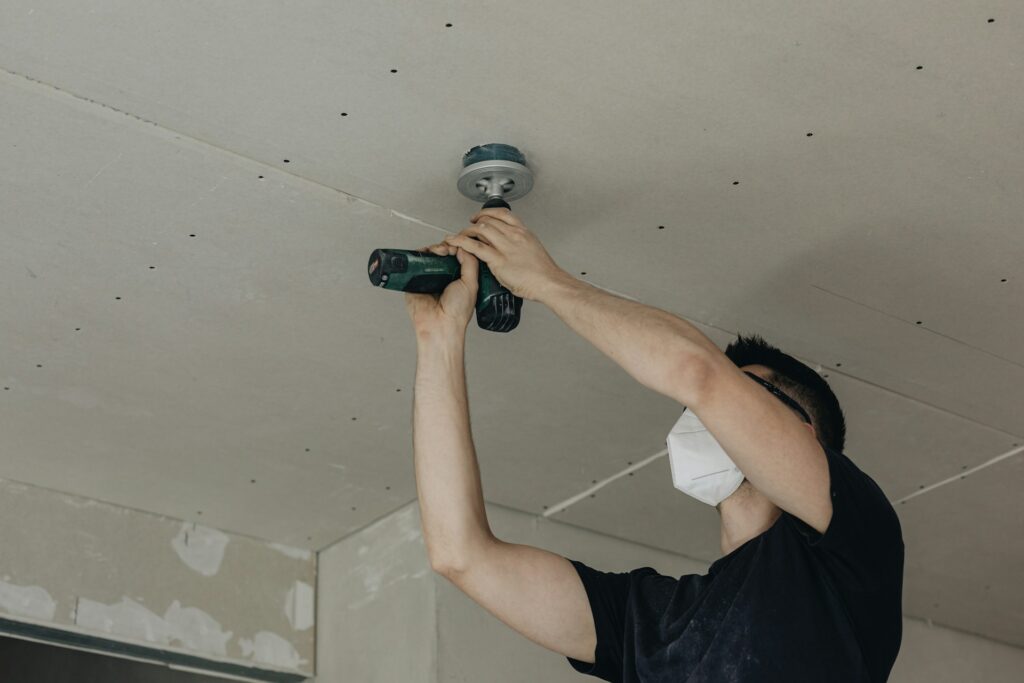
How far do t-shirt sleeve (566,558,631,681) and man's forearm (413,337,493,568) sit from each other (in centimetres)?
21

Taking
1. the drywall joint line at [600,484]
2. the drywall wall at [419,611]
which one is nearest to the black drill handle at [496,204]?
the drywall joint line at [600,484]

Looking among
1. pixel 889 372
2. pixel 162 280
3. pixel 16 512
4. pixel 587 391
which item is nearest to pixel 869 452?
pixel 889 372

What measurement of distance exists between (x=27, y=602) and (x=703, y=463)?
1669 mm

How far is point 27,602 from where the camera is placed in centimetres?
296

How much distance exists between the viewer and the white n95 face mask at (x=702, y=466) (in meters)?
2.06

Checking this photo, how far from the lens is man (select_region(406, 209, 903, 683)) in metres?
1.82

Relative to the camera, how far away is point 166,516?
10.7ft

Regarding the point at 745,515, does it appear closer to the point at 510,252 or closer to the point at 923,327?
the point at 510,252

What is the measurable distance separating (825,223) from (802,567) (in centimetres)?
72

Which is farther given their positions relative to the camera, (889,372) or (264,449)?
(264,449)

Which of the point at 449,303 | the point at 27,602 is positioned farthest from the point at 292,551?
the point at 449,303

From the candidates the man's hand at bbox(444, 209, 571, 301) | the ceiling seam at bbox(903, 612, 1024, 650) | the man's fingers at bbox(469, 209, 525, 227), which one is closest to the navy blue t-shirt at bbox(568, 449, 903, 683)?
the man's hand at bbox(444, 209, 571, 301)

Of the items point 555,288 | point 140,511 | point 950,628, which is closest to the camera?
point 555,288

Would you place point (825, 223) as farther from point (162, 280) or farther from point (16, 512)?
point (16, 512)
